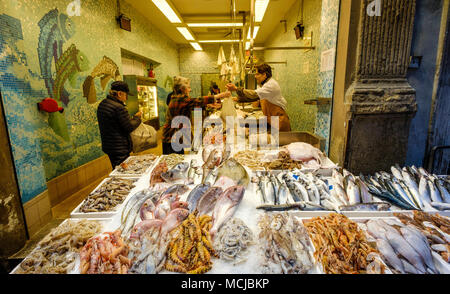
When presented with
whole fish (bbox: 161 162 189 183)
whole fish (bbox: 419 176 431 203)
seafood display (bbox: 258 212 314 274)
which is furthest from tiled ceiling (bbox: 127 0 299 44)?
seafood display (bbox: 258 212 314 274)

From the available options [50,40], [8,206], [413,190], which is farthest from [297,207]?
[50,40]

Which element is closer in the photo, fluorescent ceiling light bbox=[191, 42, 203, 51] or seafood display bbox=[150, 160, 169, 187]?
seafood display bbox=[150, 160, 169, 187]

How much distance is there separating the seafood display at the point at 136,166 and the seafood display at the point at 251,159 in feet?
3.61

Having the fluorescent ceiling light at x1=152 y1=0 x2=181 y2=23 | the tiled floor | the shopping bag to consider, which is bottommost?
the tiled floor

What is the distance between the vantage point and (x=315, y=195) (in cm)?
179

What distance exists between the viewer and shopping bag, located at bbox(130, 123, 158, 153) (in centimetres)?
356

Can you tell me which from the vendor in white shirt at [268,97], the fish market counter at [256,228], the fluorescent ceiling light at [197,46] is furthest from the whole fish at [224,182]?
the fluorescent ceiling light at [197,46]

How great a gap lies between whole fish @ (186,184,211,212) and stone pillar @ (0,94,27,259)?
2.26m

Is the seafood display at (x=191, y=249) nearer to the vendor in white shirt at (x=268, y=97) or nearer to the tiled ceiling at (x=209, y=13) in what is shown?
the vendor in white shirt at (x=268, y=97)

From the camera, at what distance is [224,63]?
7.35 meters

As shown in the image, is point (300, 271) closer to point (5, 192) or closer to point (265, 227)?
point (265, 227)

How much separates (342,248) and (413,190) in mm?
1072

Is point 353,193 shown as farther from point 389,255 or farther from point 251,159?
point 251,159

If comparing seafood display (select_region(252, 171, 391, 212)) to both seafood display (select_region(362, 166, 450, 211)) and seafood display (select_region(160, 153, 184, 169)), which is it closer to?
seafood display (select_region(362, 166, 450, 211))
